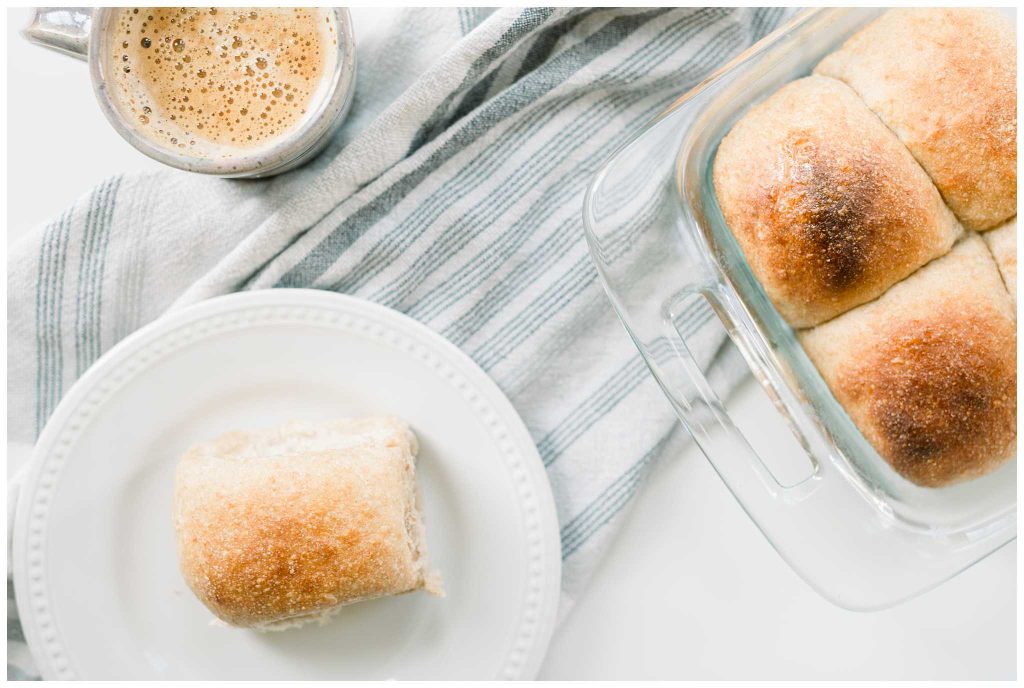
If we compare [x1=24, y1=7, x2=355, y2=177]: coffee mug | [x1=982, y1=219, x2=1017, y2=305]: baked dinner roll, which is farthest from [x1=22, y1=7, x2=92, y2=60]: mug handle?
[x1=982, y1=219, x2=1017, y2=305]: baked dinner roll

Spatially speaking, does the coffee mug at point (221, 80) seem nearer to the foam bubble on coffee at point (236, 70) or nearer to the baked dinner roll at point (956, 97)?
the foam bubble on coffee at point (236, 70)

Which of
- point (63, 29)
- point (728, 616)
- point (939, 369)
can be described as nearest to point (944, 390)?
point (939, 369)

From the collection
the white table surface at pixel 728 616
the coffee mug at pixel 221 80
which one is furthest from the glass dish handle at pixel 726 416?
the coffee mug at pixel 221 80

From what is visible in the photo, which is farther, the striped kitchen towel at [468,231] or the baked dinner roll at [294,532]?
the striped kitchen towel at [468,231]

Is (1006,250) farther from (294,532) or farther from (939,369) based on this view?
(294,532)

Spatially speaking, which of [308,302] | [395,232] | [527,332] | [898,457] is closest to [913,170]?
[898,457]

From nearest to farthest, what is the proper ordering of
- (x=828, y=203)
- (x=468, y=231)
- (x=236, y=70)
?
(x=828, y=203) → (x=236, y=70) → (x=468, y=231)

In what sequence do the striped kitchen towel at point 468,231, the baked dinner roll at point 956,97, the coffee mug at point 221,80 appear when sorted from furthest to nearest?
1. the striped kitchen towel at point 468,231
2. the coffee mug at point 221,80
3. the baked dinner roll at point 956,97
